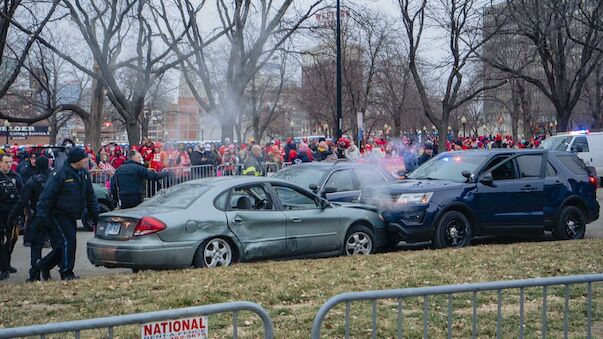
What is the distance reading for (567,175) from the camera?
13.9 meters

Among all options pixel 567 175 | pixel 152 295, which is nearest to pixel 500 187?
pixel 567 175

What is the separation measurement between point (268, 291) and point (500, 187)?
633 cm

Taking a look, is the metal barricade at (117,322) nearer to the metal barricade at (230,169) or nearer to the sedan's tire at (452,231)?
the sedan's tire at (452,231)

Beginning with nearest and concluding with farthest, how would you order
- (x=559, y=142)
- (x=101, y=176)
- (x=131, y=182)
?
(x=131, y=182) → (x=101, y=176) → (x=559, y=142)

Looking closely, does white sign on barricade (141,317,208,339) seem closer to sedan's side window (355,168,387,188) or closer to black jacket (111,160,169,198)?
black jacket (111,160,169,198)

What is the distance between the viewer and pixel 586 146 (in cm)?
2909

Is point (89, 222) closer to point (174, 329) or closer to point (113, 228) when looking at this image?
point (113, 228)

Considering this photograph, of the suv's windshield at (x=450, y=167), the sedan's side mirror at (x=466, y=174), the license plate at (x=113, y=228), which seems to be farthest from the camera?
the suv's windshield at (x=450, y=167)

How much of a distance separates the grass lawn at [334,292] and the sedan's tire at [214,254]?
0.31 m

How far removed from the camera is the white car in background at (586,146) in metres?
28.8

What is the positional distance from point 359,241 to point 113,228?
3.82 metres

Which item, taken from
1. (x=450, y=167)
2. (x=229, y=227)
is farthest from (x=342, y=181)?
(x=229, y=227)

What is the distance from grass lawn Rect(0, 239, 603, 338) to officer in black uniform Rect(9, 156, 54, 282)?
1028mm

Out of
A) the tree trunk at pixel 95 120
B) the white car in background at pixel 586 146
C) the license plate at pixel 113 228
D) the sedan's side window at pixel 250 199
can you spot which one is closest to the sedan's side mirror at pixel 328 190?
the sedan's side window at pixel 250 199
